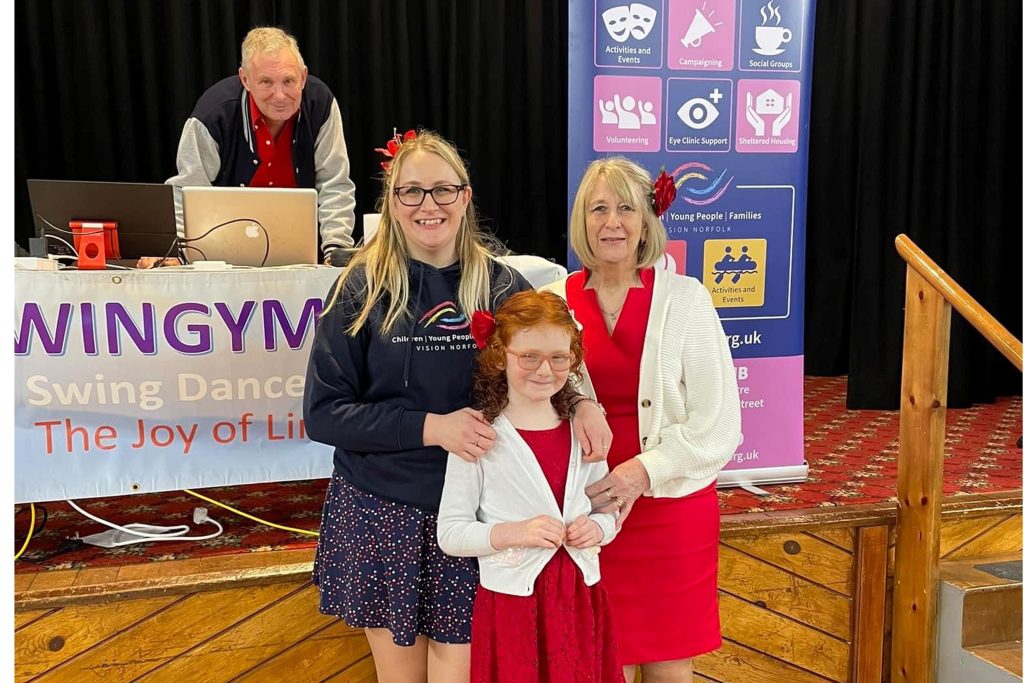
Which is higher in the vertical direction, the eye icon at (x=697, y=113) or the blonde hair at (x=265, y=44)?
the blonde hair at (x=265, y=44)

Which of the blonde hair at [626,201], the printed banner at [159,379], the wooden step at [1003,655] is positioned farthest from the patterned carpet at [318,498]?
the blonde hair at [626,201]

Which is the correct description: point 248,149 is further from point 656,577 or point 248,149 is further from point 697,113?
point 656,577

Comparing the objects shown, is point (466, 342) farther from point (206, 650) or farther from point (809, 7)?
point (809, 7)

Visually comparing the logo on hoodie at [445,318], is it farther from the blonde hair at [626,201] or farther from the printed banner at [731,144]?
the printed banner at [731,144]

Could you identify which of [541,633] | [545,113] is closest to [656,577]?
[541,633]

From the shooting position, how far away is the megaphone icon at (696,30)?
3213mm

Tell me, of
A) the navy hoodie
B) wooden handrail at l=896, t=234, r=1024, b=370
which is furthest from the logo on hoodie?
wooden handrail at l=896, t=234, r=1024, b=370

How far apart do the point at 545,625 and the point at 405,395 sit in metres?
0.55

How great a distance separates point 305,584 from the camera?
8.50ft

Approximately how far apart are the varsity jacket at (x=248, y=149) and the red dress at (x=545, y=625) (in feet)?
6.21

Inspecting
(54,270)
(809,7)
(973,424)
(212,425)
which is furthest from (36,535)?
(973,424)

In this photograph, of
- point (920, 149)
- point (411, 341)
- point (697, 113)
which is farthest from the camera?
point (920, 149)

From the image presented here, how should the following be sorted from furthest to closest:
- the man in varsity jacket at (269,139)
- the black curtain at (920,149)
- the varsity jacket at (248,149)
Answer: the black curtain at (920,149) → the varsity jacket at (248,149) → the man in varsity jacket at (269,139)

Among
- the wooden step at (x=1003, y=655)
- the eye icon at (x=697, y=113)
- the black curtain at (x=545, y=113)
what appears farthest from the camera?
the black curtain at (x=545, y=113)
